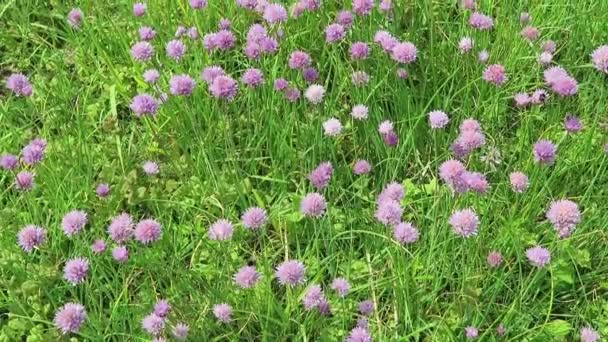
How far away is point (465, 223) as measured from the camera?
141cm

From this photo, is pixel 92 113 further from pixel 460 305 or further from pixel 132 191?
pixel 460 305

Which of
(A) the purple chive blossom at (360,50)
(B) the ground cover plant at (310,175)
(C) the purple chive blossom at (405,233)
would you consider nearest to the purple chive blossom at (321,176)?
(B) the ground cover plant at (310,175)

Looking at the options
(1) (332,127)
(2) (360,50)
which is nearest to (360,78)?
(2) (360,50)

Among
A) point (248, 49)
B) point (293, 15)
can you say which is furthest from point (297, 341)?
point (293, 15)

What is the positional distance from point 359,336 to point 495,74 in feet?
2.42

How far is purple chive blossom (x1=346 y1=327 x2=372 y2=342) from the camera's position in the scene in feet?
4.55

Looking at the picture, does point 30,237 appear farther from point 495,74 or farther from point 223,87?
point 495,74

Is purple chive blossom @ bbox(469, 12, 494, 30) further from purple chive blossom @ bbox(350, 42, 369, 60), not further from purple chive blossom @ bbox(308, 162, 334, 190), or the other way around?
purple chive blossom @ bbox(308, 162, 334, 190)

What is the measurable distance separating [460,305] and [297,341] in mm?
308

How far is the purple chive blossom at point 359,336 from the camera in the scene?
139 cm

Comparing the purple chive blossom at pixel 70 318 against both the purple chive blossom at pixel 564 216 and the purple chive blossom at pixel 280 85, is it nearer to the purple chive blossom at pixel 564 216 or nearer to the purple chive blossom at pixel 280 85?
the purple chive blossom at pixel 280 85

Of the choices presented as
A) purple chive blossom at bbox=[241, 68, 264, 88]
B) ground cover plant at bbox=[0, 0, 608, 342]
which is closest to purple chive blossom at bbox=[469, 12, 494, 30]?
ground cover plant at bbox=[0, 0, 608, 342]

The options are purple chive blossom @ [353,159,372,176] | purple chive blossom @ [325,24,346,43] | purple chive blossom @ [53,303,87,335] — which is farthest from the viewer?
purple chive blossom @ [325,24,346,43]

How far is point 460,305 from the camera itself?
148 centimetres
